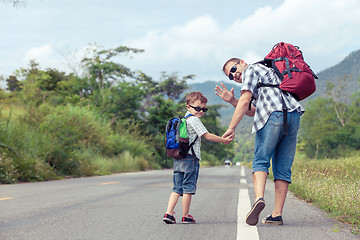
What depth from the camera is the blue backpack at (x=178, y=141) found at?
4758 mm

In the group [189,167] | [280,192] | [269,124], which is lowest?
[280,192]

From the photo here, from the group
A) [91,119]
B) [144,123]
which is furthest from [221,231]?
[144,123]

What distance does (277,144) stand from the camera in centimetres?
461

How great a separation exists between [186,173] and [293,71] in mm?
1605

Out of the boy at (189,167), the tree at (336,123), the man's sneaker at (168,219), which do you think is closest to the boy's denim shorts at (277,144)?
the boy at (189,167)

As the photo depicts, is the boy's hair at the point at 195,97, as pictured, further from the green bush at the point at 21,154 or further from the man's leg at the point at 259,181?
the green bush at the point at 21,154

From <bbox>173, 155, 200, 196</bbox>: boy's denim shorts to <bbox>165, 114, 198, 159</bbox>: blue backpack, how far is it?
0.31 feet

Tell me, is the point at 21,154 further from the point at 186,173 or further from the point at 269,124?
the point at 269,124

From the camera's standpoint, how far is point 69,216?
214 inches

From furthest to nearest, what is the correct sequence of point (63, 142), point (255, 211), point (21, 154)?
point (63, 142) < point (21, 154) < point (255, 211)

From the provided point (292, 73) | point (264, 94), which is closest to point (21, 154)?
point (264, 94)

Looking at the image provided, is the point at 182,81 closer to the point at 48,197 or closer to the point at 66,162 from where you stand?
the point at 66,162

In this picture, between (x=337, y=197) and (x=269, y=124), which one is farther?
(x=337, y=197)

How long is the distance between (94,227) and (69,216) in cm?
96
